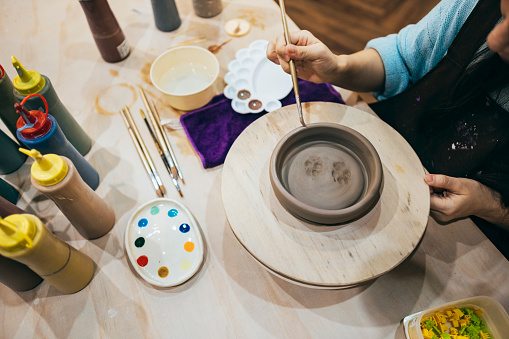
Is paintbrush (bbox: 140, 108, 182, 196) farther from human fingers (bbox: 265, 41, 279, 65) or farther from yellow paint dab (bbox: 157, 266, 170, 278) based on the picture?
human fingers (bbox: 265, 41, 279, 65)

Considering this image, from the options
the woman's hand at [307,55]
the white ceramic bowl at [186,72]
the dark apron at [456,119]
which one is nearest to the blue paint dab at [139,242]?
the white ceramic bowl at [186,72]

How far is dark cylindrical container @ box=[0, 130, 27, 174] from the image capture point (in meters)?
1.01

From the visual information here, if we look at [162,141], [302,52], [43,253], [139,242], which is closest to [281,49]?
[302,52]

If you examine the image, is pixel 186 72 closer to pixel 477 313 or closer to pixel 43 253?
pixel 43 253

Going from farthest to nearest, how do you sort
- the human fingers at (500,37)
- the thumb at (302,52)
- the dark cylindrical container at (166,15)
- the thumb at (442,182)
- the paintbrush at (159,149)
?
the dark cylindrical container at (166,15)
the paintbrush at (159,149)
the thumb at (302,52)
the thumb at (442,182)
the human fingers at (500,37)

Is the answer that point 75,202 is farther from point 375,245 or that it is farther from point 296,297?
point 375,245

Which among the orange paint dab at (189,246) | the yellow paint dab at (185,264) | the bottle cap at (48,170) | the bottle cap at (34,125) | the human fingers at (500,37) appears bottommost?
the yellow paint dab at (185,264)

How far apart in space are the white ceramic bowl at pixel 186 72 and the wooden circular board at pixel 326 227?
36 centimetres

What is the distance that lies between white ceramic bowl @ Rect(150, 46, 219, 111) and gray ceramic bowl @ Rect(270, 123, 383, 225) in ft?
1.52

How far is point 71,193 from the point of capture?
0.77m

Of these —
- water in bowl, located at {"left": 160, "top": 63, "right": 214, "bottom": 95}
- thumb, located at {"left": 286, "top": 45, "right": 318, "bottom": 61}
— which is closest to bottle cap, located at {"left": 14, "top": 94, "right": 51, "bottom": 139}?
water in bowl, located at {"left": 160, "top": 63, "right": 214, "bottom": 95}

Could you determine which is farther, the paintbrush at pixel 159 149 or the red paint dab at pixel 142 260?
the paintbrush at pixel 159 149

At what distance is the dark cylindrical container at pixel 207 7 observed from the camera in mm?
1428

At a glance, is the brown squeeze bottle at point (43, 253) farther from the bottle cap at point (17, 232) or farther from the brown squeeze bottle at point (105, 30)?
the brown squeeze bottle at point (105, 30)
